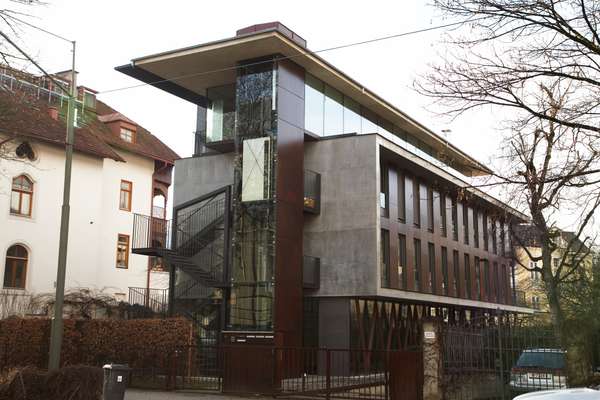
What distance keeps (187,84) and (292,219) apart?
812 centimetres

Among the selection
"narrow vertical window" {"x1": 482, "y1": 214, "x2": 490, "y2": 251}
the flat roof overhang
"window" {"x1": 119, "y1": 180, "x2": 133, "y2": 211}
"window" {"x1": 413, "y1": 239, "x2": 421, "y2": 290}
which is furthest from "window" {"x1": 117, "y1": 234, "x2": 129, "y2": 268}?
"narrow vertical window" {"x1": 482, "y1": 214, "x2": 490, "y2": 251}

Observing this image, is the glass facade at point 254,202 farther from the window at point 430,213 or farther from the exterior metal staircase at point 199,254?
the window at point 430,213

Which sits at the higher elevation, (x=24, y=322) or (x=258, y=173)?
(x=258, y=173)

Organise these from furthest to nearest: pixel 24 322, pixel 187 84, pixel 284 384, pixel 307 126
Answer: pixel 187 84
pixel 307 126
pixel 24 322
pixel 284 384

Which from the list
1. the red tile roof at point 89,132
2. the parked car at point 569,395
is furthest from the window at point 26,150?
the parked car at point 569,395

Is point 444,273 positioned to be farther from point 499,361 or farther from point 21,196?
point 21,196

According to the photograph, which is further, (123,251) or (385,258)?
(123,251)

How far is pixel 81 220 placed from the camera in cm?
3594

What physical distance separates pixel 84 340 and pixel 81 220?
1502cm

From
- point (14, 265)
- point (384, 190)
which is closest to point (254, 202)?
point (384, 190)

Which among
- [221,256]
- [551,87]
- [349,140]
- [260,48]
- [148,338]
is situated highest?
[260,48]

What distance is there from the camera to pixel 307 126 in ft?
89.2

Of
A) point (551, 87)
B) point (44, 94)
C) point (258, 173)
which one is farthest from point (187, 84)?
point (551, 87)

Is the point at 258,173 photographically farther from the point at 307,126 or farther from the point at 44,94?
the point at 44,94
